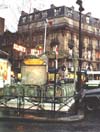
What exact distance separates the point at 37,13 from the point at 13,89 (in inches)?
2502

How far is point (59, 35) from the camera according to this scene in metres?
74.8

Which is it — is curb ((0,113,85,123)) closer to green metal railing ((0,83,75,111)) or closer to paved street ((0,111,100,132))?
paved street ((0,111,100,132))

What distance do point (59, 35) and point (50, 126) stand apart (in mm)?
60267

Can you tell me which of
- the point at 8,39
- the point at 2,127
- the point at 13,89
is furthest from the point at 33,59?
the point at 8,39

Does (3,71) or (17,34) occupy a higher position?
(17,34)

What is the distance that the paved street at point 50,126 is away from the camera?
46.4ft

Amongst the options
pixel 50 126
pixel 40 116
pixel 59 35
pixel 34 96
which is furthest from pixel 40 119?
pixel 59 35

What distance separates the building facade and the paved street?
52.7 metres

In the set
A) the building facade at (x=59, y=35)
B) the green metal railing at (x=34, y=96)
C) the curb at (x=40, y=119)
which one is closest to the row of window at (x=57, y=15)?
the building facade at (x=59, y=35)

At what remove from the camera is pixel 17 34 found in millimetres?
79875

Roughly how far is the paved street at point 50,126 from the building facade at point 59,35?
52683 mm

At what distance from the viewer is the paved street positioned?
14.1 meters

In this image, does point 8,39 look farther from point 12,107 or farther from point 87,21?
point 12,107

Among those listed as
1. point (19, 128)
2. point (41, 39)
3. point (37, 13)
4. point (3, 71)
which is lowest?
point (19, 128)
